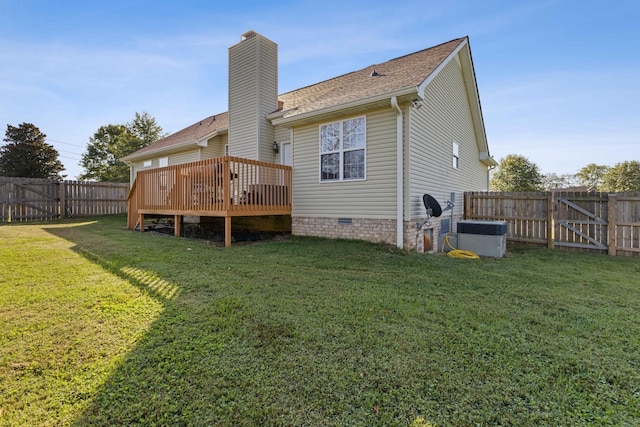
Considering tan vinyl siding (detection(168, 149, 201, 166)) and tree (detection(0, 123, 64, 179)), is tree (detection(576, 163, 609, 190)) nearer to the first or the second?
tan vinyl siding (detection(168, 149, 201, 166))

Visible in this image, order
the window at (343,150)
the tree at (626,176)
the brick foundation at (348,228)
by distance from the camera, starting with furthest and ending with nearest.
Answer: the tree at (626,176) → the window at (343,150) → the brick foundation at (348,228)

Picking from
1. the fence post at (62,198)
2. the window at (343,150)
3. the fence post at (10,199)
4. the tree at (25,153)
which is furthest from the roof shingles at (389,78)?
the tree at (25,153)

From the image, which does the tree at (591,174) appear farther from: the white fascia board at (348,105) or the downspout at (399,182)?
the white fascia board at (348,105)

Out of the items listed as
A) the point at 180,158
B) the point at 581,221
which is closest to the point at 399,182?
the point at 581,221

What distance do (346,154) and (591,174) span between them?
156ft

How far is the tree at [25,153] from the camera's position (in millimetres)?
26141

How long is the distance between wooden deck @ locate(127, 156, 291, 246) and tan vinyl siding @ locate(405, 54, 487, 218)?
3460 millimetres

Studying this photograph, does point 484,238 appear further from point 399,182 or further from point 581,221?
point 581,221

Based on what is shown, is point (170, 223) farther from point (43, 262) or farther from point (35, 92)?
point (35, 92)

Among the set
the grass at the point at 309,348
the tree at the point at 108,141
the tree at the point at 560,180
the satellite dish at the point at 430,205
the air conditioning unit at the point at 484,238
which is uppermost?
the tree at the point at 108,141

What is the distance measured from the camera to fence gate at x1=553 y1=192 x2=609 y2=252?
283 inches

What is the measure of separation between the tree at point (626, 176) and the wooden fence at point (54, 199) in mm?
44113

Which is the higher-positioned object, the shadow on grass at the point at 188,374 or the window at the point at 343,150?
the window at the point at 343,150

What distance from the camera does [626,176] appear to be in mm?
29984
